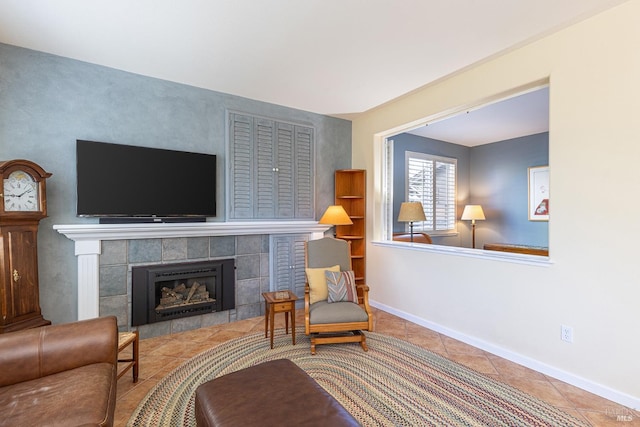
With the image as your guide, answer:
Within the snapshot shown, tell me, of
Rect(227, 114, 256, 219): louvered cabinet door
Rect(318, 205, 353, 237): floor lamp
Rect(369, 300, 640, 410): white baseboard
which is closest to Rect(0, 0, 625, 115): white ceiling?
Rect(227, 114, 256, 219): louvered cabinet door

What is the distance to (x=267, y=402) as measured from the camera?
1.45 meters

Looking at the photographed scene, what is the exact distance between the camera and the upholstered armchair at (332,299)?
286cm

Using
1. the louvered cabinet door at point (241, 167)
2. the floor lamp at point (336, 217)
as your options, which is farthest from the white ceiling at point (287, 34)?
the floor lamp at point (336, 217)

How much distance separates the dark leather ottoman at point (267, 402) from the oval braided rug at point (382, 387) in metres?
0.08

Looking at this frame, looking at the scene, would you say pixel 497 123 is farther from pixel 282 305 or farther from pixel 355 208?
pixel 282 305

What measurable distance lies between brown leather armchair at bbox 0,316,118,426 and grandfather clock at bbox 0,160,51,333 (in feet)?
2.81

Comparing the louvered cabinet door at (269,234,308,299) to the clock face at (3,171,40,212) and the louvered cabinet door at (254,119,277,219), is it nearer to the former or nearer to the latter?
the louvered cabinet door at (254,119,277,219)

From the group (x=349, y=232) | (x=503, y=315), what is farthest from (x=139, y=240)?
(x=503, y=315)

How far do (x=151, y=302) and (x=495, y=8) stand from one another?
400 centimetres

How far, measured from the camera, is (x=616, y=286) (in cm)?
216

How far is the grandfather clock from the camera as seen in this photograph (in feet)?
7.41

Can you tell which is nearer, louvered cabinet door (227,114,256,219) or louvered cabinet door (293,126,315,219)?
louvered cabinet door (227,114,256,219)

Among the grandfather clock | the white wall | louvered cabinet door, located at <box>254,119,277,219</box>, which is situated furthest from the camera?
louvered cabinet door, located at <box>254,119,277,219</box>

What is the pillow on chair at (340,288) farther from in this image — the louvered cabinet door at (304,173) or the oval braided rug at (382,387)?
the louvered cabinet door at (304,173)
